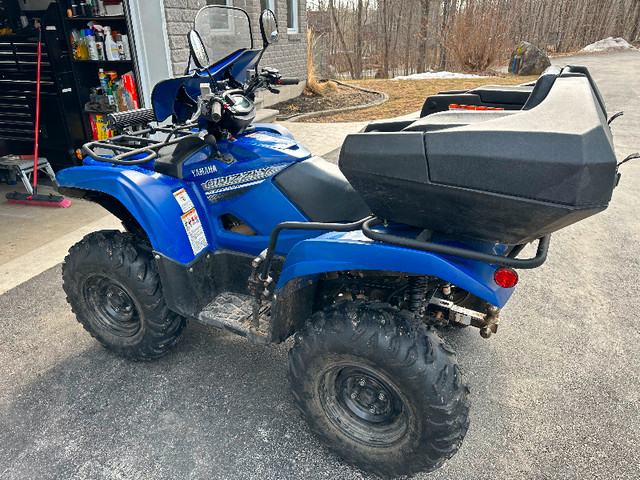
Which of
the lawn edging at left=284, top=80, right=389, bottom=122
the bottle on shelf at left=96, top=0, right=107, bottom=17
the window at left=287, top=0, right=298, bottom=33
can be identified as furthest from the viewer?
the window at left=287, top=0, right=298, bottom=33

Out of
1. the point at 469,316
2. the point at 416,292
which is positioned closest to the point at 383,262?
the point at 416,292

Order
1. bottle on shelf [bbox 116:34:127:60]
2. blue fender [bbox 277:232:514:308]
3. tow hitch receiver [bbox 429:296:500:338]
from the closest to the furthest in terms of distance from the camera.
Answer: blue fender [bbox 277:232:514:308] < tow hitch receiver [bbox 429:296:500:338] < bottle on shelf [bbox 116:34:127:60]

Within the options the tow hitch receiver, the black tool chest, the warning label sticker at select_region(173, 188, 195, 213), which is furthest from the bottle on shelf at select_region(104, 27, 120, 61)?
the tow hitch receiver

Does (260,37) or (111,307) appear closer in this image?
(111,307)

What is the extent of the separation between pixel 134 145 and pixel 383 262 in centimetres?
196

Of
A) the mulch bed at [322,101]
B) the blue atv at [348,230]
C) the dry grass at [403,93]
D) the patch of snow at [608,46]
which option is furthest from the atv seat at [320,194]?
the patch of snow at [608,46]

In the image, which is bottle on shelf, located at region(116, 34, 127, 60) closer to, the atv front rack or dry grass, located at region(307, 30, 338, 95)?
the atv front rack

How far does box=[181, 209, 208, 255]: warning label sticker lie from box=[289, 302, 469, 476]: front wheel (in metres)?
0.90

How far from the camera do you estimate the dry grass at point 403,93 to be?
10.1 meters

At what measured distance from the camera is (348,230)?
1789 mm

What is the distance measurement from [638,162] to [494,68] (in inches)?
557

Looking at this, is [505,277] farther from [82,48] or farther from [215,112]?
[82,48]

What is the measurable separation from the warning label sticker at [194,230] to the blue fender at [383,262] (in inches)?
29.5

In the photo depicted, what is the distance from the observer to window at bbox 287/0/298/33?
37.9 ft
